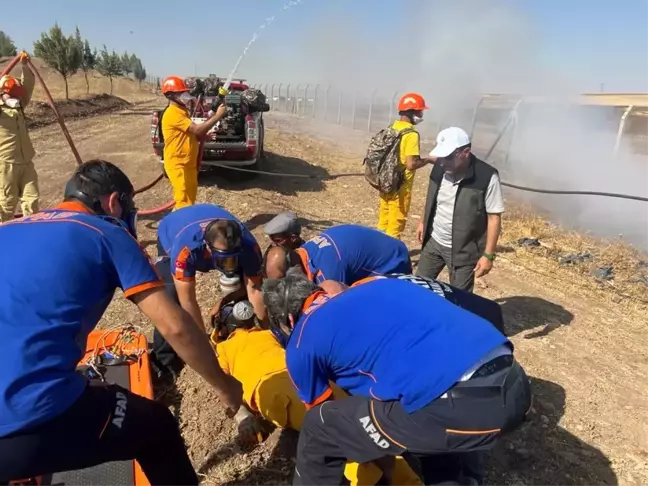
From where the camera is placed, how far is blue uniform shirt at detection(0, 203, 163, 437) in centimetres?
164

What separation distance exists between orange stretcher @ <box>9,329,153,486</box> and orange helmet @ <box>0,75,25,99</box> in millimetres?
3618

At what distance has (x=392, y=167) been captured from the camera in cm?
575

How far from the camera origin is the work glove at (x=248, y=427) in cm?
306

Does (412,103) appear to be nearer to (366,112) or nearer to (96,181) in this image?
(96,181)

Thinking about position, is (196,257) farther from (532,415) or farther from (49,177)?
(49,177)

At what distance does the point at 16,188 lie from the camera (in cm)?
623

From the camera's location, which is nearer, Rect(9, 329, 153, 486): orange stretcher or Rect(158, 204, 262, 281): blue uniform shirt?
Rect(9, 329, 153, 486): orange stretcher

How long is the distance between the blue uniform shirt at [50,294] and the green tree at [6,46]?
158 ft

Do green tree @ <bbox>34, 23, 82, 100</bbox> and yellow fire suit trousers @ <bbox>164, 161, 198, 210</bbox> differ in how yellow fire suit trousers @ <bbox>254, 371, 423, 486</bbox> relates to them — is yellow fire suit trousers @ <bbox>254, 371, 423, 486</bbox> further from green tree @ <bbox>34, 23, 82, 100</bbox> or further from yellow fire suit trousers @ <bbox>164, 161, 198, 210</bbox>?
green tree @ <bbox>34, 23, 82, 100</bbox>

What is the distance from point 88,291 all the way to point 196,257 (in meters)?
1.67

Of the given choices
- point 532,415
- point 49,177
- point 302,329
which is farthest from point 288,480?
point 49,177

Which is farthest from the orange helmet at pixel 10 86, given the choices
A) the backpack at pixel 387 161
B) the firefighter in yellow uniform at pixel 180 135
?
the backpack at pixel 387 161

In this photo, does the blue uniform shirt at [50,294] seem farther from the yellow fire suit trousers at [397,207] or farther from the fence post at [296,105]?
the fence post at [296,105]

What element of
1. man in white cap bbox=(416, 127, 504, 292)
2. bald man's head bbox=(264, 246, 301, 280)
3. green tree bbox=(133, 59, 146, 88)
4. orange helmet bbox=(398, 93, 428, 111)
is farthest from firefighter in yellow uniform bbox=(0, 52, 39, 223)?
green tree bbox=(133, 59, 146, 88)
